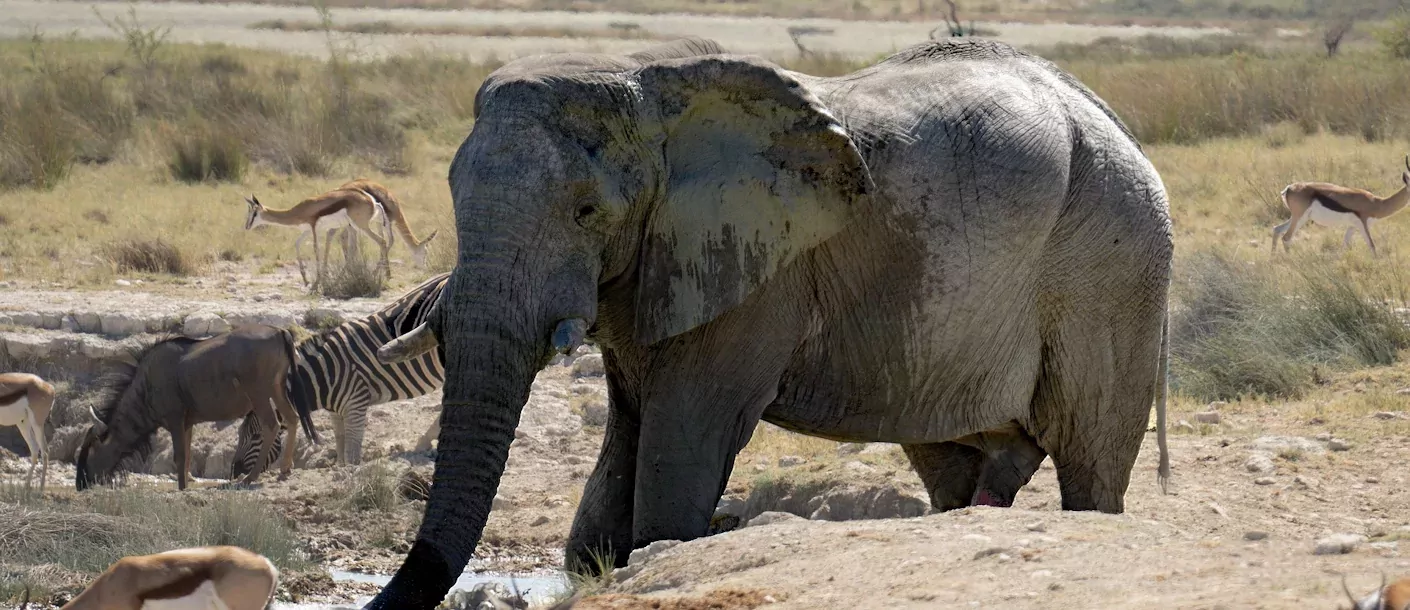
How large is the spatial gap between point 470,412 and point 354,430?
696cm

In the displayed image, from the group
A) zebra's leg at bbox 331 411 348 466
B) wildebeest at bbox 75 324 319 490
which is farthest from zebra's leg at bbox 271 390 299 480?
zebra's leg at bbox 331 411 348 466

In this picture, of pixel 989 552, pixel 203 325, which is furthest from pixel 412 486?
pixel 989 552

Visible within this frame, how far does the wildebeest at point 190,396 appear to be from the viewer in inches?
468

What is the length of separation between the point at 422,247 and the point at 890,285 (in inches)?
388

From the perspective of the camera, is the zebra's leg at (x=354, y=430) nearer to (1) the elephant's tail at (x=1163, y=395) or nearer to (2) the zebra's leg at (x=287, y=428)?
(2) the zebra's leg at (x=287, y=428)

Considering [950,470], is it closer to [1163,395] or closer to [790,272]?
[1163,395]

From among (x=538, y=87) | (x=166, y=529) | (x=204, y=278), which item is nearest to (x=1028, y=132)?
(x=538, y=87)

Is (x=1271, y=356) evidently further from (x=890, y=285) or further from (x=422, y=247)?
(x=422, y=247)

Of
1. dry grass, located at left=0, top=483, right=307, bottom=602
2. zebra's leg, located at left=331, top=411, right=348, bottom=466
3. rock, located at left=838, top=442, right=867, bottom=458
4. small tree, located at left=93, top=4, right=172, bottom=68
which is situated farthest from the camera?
small tree, located at left=93, top=4, right=172, bottom=68

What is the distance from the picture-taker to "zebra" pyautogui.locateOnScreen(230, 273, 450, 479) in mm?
12070

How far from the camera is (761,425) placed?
38.4ft

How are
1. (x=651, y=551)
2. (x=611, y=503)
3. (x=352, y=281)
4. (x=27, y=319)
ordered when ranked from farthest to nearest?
(x=352, y=281), (x=27, y=319), (x=611, y=503), (x=651, y=551)

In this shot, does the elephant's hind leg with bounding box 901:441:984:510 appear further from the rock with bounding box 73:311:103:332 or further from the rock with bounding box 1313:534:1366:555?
the rock with bounding box 73:311:103:332

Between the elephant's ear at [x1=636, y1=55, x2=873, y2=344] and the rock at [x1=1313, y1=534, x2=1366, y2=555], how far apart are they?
1872 millimetres
